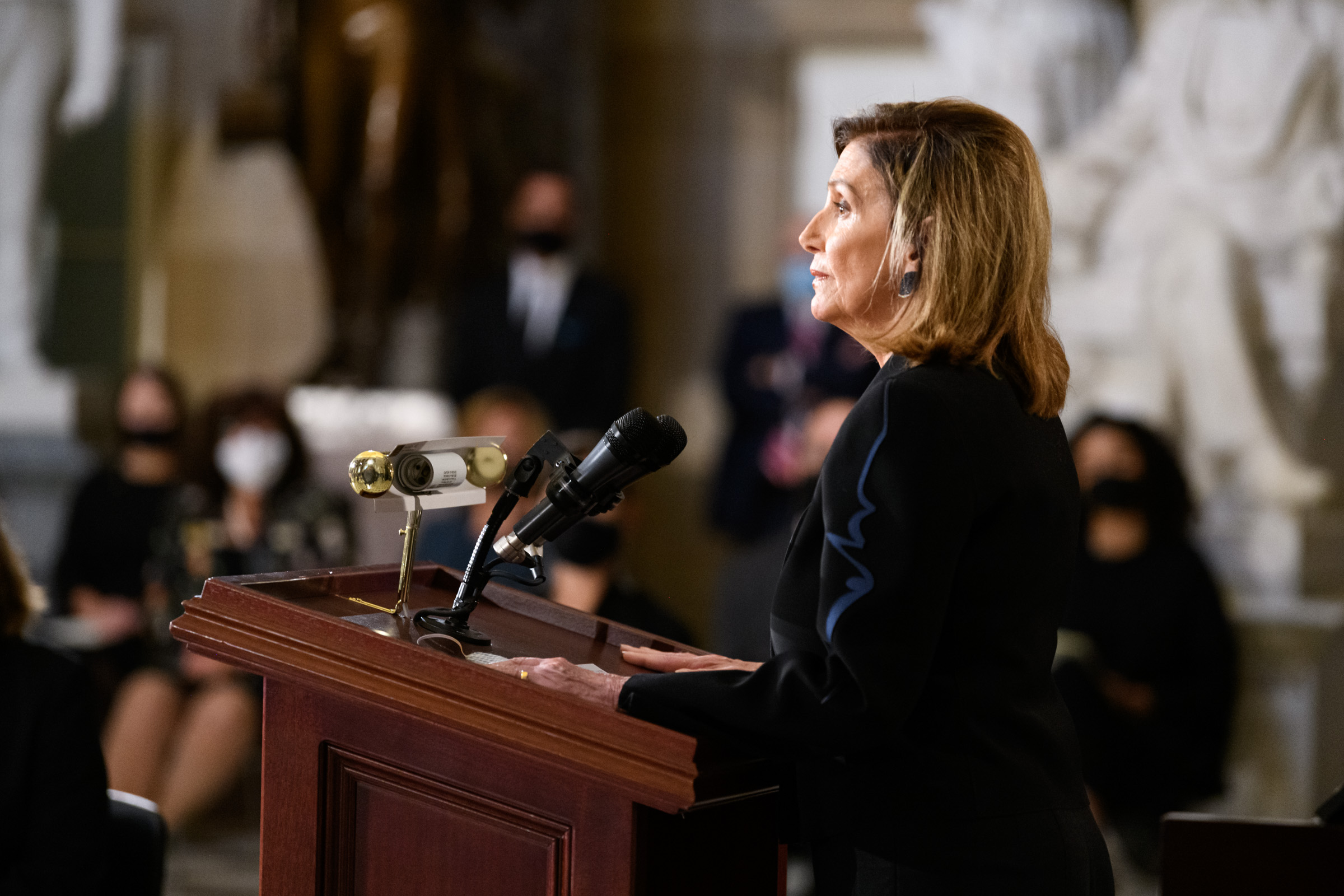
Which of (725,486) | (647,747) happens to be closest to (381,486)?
(647,747)

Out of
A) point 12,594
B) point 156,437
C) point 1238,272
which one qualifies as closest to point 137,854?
point 12,594

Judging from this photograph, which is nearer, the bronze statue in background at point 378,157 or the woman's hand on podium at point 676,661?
the woman's hand on podium at point 676,661

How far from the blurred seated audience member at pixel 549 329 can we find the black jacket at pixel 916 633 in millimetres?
5014

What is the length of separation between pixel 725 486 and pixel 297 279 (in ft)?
8.02

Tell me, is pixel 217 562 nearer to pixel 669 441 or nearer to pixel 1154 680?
pixel 1154 680

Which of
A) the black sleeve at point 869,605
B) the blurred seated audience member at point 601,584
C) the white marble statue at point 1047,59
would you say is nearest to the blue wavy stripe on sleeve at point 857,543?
the black sleeve at point 869,605

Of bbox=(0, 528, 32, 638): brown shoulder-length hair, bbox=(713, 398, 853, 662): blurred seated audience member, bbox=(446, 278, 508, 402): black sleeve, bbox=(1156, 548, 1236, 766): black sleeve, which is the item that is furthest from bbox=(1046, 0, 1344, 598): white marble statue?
bbox=(0, 528, 32, 638): brown shoulder-length hair

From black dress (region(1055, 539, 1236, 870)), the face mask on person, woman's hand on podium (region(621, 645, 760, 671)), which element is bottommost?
black dress (region(1055, 539, 1236, 870))

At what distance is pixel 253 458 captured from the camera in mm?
6117

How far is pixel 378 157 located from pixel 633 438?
576 centimetres

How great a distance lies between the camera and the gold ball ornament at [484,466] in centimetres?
186

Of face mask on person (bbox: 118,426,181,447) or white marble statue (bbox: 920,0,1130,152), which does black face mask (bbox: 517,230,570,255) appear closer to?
face mask on person (bbox: 118,426,181,447)

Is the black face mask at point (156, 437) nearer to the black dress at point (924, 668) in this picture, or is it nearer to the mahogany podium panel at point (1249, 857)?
the mahogany podium panel at point (1249, 857)

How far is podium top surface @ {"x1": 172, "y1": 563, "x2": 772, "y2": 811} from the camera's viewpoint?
147 centimetres
